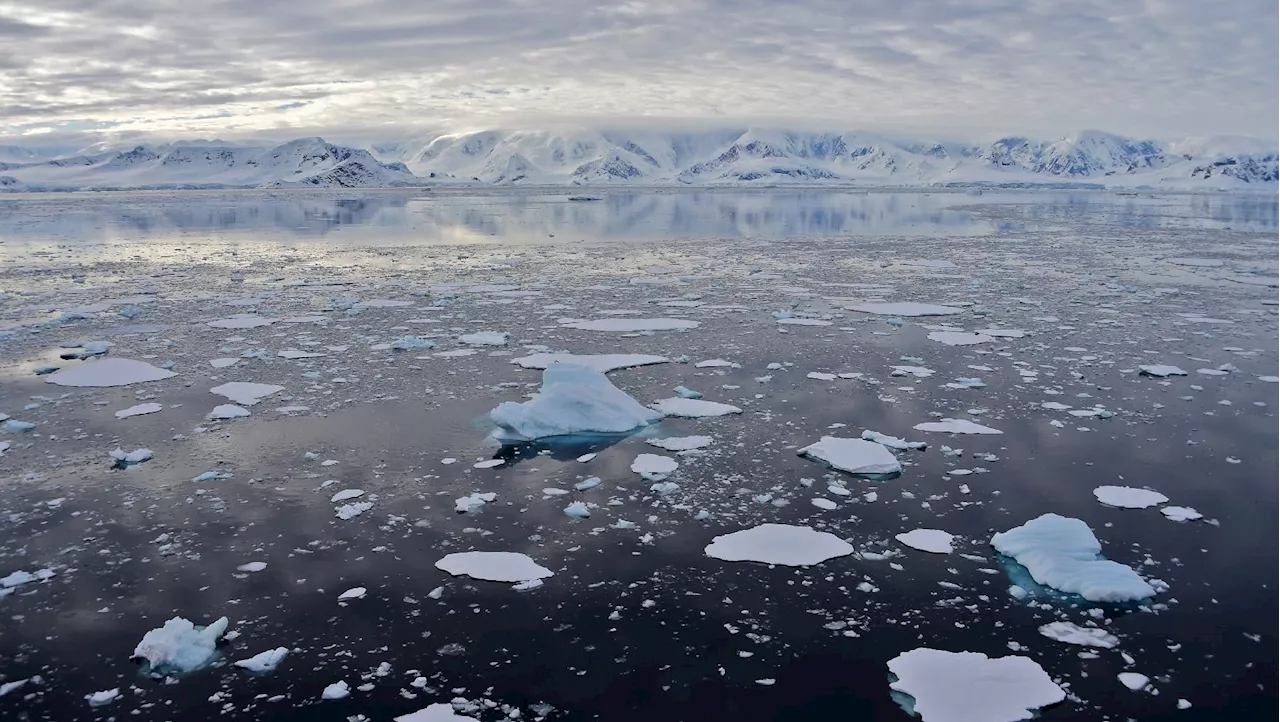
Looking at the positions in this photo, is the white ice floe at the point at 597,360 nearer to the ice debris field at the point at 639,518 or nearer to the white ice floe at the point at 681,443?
the ice debris field at the point at 639,518

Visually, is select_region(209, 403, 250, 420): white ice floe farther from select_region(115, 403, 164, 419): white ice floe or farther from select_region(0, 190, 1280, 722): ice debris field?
select_region(115, 403, 164, 419): white ice floe

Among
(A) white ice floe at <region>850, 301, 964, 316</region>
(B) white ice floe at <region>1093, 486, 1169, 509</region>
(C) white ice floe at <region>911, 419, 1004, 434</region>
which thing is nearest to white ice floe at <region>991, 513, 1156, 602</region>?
(B) white ice floe at <region>1093, 486, 1169, 509</region>

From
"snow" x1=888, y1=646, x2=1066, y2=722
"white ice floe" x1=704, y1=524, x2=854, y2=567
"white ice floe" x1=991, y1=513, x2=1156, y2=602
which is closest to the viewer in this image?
"snow" x1=888, y1=646, x2=1066, y2=722

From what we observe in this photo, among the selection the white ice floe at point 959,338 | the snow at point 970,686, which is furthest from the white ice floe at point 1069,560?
the white ice floe at point 959,338

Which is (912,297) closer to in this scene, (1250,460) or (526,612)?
(1250,460)

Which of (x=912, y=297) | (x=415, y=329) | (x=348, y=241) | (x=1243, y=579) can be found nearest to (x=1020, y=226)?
(x=912, y=297)
